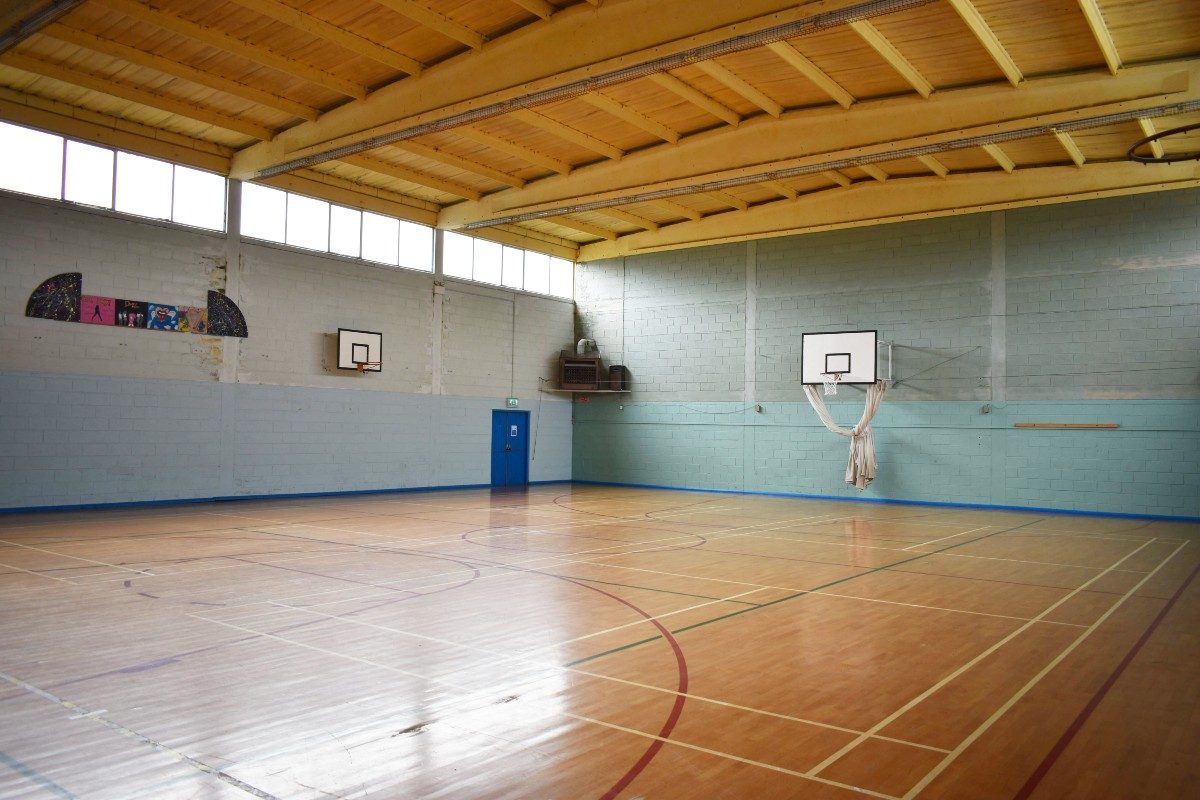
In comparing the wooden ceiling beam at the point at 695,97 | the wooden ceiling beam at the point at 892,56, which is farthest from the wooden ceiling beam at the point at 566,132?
the wooden ceiling beam at the point at 892,56

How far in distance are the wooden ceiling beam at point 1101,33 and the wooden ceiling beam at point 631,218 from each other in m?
10.6

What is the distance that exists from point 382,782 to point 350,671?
5.89 ft

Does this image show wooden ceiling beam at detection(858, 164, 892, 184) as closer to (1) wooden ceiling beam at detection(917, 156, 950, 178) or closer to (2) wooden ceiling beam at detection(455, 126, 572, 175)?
(1) wooden ceiling beam at detection(917, 156, 950, 178)

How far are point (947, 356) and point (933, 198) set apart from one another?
3.30 m

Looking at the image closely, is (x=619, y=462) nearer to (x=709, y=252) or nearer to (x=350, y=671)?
(x=709, y=252)

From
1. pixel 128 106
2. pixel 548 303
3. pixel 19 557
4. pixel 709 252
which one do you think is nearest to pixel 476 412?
pixel 548 303

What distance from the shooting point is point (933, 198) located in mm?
17312

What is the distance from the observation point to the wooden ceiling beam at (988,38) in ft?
33.1

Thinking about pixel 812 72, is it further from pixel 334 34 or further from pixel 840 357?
pixel 840 357

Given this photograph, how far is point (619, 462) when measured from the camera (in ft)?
75.9

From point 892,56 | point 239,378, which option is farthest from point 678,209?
point 239,378

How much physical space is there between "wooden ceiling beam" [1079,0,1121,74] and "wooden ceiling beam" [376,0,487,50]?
24.4 feet

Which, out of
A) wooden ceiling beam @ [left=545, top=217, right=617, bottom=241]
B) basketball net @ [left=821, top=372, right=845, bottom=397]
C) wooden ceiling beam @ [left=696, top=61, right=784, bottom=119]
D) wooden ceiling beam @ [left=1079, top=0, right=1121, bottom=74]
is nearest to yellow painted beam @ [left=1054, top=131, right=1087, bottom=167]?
wooden ceiling beam @ [left=1079, top=0, right=1121, bottom=74]

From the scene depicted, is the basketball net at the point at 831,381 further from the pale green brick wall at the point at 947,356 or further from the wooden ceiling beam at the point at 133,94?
the wooden ceiling beam at the point at 133,94
